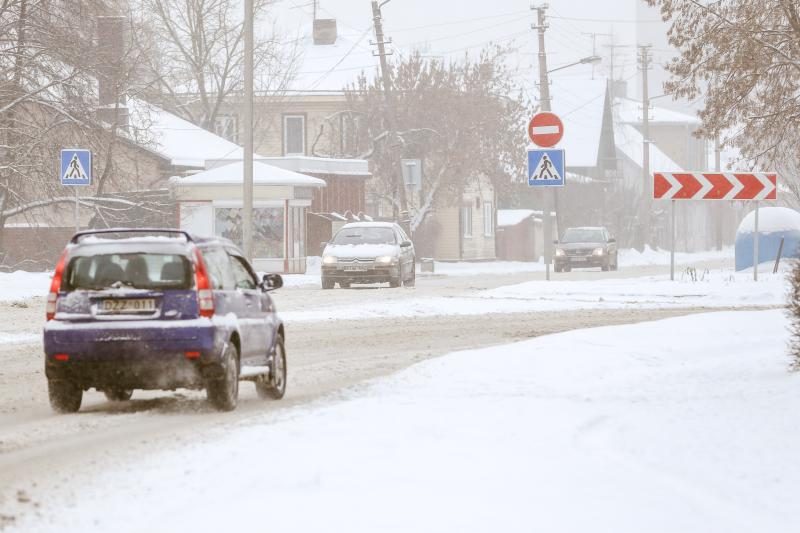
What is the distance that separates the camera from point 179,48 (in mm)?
76000

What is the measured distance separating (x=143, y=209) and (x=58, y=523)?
40363mm

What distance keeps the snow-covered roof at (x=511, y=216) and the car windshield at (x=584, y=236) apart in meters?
22.5

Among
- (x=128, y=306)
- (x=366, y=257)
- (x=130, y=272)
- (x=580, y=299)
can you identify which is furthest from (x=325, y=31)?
(x=128, y=306)

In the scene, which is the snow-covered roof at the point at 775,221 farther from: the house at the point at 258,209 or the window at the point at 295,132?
the window at the point at 295,132

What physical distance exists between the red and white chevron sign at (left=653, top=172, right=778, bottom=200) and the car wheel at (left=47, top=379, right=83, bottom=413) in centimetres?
1929

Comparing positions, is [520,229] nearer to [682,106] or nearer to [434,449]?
[434,449]

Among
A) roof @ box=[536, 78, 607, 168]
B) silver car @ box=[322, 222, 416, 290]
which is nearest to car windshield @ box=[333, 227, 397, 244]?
silver car @ box=[322, 222, 416, 290]

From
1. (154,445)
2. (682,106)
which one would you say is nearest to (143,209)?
(154,445)

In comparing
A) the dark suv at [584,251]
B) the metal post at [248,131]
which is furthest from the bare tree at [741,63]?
the dark suv at [584,251]

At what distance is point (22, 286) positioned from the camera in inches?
1412

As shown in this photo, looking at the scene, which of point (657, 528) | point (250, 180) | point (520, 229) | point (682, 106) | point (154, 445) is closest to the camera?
point (657, 528)

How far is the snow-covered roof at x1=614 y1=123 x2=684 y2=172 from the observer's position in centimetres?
11844

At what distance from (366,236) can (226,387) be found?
25474 mm

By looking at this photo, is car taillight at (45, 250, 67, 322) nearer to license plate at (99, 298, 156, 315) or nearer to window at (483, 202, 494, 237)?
license plate at (99, 298, 156, 315)
